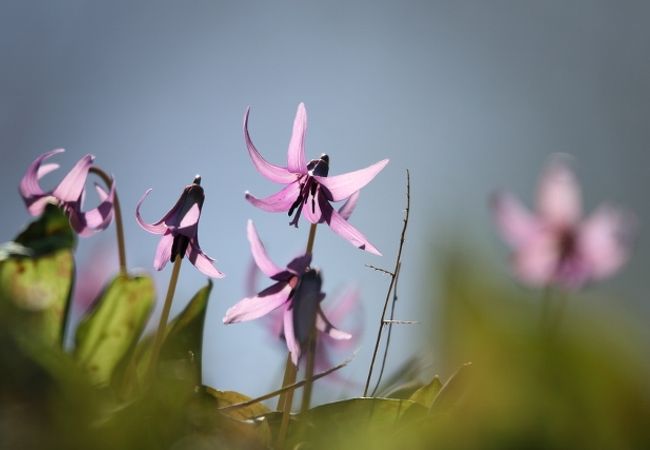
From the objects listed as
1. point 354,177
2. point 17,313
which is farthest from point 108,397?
point 354,177

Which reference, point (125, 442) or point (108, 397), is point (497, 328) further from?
point (108, 397)

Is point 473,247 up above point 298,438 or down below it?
above


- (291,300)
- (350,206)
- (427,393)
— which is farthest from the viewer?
(350,206)

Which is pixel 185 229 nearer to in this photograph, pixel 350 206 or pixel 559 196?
pixel 350 206

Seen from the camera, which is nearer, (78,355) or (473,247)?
(473,247)

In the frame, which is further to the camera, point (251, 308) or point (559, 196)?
point (559, 196)

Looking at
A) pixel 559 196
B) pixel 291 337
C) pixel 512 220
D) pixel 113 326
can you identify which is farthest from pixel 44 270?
pixel 559 196

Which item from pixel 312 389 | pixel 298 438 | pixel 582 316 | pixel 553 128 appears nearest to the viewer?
pixel 582 316

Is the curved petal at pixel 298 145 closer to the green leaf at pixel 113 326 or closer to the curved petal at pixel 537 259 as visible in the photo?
the green leaf at pixel 113 326
